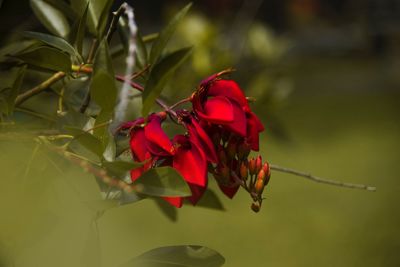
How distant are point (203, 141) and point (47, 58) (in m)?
0.12

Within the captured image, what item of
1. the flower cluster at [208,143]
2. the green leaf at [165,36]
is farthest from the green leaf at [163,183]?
the green leaf at [165,36]

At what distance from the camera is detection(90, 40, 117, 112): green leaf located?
0.38m

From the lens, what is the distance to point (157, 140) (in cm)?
39

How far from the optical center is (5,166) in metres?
0.41

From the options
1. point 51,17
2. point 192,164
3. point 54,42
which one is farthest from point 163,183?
point 51,17

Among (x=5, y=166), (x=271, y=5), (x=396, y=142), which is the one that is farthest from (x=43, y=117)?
(x=271, y=5)

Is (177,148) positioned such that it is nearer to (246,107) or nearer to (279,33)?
(246,107)

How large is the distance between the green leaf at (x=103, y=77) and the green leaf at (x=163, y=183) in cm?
5

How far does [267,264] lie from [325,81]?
153cm

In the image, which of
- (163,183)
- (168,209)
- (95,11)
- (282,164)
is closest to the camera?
(163,183)

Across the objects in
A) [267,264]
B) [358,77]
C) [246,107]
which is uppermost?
[246,107]

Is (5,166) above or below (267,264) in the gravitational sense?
above

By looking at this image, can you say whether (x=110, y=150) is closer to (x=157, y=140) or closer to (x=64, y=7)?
(x=157, y=140)

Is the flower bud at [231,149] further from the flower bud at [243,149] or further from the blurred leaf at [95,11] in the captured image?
the blurred leaf at [95,11]
